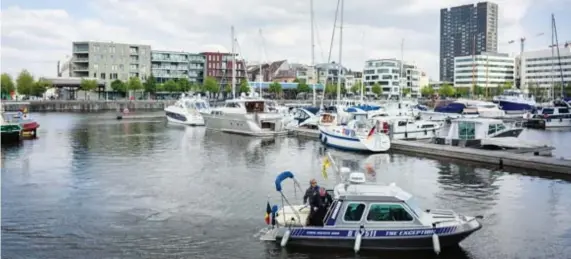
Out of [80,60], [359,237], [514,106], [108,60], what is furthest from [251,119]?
[80,60]

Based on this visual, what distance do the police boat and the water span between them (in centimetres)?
37

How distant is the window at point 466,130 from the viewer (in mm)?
46094

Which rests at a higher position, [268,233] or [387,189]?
[387,189]

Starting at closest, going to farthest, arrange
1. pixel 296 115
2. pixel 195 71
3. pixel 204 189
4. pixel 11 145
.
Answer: pixel 204 189 < pixel 11 145 < pixel 296 115 < pixel 195 71

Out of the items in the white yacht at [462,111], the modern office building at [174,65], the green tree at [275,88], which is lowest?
the white yacht at [462,111]

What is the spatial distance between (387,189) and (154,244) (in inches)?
316

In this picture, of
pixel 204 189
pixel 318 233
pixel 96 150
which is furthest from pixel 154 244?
pixel 96 150

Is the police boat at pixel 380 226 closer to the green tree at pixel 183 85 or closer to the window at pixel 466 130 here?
the window at pixel 466 130

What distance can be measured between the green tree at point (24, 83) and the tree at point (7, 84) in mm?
1659

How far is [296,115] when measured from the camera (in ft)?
258

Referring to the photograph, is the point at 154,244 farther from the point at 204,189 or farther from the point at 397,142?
the point at 397,142

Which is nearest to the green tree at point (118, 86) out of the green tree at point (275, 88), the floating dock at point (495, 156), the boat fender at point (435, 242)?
the green tree at point (275, 88)

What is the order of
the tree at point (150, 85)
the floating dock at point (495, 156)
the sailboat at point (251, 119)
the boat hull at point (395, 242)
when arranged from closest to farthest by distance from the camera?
1. the boat hull at point (395, 242)
2. the floating dock at point (495, 156)
3. the sailboat at point (251, 119)
4. the tree at point (150, 85)

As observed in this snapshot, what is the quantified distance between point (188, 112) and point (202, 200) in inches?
2306
